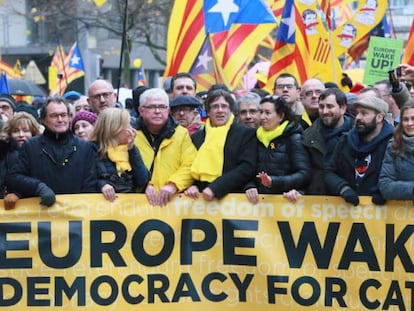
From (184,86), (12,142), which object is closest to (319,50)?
(184,86)

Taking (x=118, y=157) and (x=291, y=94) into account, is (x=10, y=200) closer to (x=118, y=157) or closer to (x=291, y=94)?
(x=118, y=157)

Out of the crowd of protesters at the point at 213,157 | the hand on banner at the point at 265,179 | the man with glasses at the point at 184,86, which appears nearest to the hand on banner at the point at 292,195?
the crowd of protesters at the point at 213,157

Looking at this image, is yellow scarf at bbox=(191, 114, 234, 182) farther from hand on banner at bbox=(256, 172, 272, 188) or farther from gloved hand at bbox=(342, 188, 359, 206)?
gloved hand at bbox=(342, 188, 359, 206)

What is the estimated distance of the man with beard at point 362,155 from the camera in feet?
21.0

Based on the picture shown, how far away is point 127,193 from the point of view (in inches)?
259

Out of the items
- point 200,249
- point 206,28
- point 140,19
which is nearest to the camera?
point 200,249

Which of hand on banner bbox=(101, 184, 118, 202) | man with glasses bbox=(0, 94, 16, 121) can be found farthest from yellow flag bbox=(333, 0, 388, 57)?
hand on banner bbox=(101, 184, 118, 202)

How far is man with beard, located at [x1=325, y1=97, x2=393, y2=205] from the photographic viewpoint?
639 cm

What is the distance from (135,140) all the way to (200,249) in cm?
96

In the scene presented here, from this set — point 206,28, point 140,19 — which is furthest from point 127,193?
point 140,19

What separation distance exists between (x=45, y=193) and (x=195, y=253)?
3.66ft

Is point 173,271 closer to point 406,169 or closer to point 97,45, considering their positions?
point 406,169

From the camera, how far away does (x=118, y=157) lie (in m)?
6.55

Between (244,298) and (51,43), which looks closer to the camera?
(244,298)
